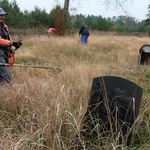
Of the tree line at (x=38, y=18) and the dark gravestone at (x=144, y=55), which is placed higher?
the tree line at (x=38, y=18)

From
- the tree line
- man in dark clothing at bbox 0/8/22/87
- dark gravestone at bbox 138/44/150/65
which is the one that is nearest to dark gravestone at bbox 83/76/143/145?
man in dark clothing at bbox 0/8/22/87

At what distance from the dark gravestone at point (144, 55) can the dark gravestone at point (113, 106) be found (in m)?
5.91

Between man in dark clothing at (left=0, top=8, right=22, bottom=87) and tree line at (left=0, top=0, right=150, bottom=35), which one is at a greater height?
tree line at (left=0, top=0, right=150, bottom=35)

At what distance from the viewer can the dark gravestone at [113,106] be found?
9.53 ft

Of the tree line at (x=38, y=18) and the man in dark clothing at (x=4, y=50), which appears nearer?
the man in dark clothing at (x=4, y=50)

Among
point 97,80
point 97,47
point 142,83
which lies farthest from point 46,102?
point 97,47

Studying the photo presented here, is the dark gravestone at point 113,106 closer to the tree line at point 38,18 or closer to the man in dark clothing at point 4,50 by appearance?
the man in dark clothing at point 4,50

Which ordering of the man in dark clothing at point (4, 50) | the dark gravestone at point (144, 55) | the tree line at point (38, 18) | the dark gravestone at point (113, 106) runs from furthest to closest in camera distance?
the tree line at point (38, 18)
the dark gravestone at point (144, 55)
the man in dark clothing at point (4, 50)
the dark gravestone at point (113, 106)

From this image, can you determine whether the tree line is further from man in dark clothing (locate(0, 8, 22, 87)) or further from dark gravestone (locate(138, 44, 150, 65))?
man in dark clothing (locate(0, 8, 22, 87))

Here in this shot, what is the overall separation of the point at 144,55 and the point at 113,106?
20.7 ft

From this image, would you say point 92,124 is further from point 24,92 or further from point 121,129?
point 24,92

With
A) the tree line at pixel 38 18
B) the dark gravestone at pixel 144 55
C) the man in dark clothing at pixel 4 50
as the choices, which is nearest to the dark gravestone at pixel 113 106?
the man in dark clothing at pixel 4 50

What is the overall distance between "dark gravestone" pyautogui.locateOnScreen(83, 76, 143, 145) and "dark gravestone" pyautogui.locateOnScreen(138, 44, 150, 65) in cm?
591

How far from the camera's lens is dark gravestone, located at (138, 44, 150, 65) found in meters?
8.77
